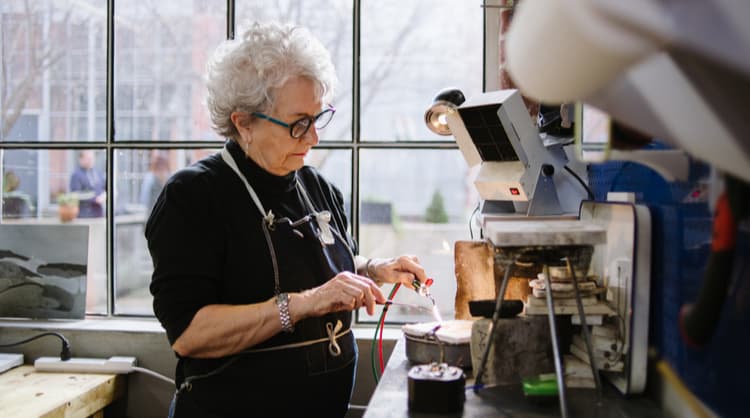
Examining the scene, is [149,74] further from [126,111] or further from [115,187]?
[115,187]

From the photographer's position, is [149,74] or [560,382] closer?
[560,382]

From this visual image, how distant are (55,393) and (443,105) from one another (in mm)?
1655

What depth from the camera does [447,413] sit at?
1311 mm

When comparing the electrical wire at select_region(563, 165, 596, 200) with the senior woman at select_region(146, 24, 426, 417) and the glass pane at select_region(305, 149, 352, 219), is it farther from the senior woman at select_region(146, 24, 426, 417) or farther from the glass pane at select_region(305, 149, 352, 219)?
the glass pane at select_region(305, 149, 352, 219)

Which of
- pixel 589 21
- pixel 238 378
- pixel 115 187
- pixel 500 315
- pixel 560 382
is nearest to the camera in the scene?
pixel 589 21

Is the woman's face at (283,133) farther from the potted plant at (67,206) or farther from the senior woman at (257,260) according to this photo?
the potted plant at (67,206)

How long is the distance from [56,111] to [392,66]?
1.46m

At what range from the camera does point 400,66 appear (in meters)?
2.79

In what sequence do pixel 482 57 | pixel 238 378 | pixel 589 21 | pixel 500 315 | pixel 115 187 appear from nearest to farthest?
pixel 589 21 < pixel 500 315 < pixel 238 378 < pixel 482 57 < pixel 115 187

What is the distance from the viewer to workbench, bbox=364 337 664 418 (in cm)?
131

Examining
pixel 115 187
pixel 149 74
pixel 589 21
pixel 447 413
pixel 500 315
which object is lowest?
pixel 447 413

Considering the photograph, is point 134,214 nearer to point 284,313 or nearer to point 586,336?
point 284,313

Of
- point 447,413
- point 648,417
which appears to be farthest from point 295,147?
point 648,417

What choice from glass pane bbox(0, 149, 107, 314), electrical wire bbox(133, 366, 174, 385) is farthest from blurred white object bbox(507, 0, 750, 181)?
glass pane bbox(0, 149, 107, 314)
